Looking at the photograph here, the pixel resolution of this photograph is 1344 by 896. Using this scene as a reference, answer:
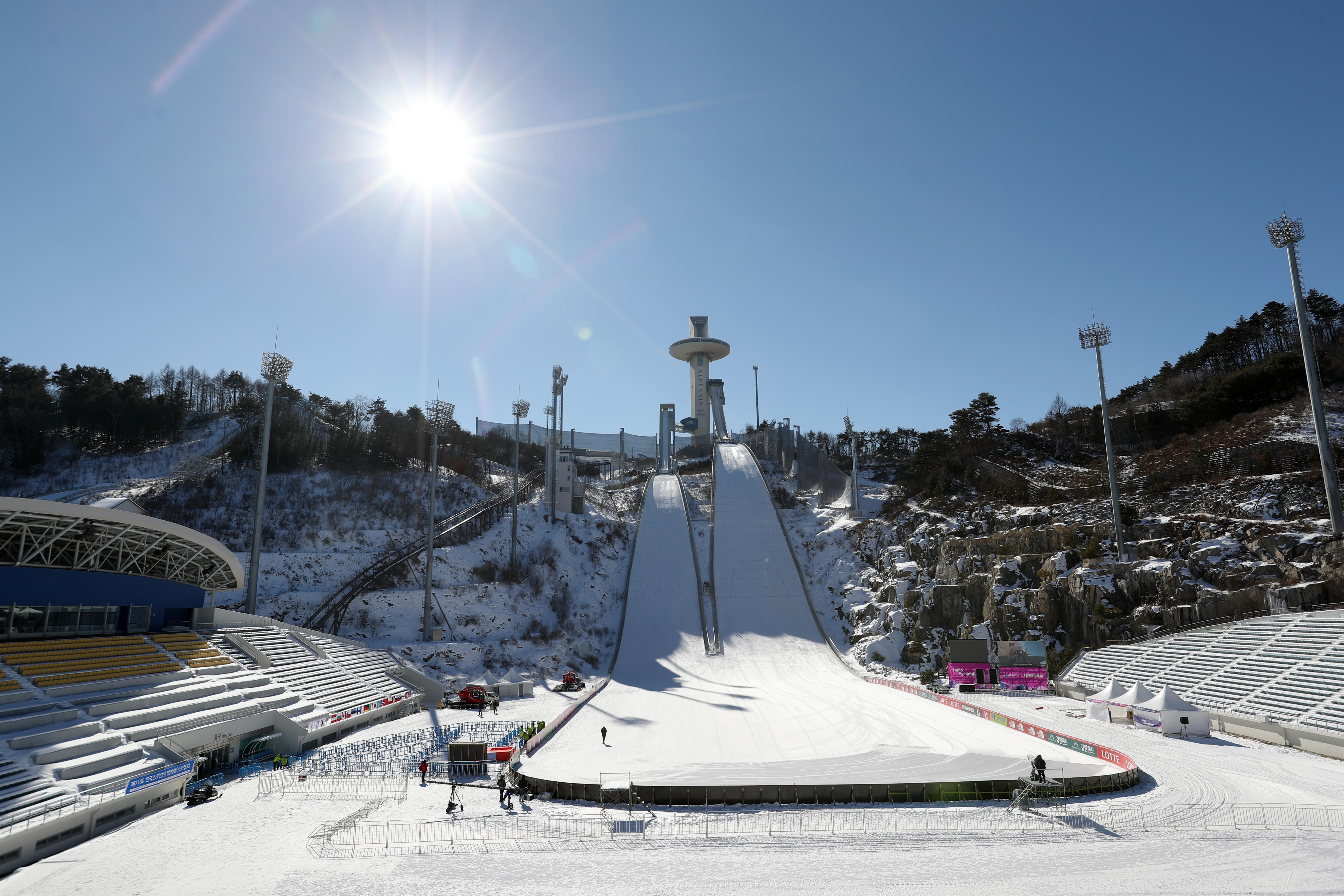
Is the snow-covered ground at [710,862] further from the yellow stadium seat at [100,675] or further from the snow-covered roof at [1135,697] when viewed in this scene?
the snow-covered roof at [1135,697]

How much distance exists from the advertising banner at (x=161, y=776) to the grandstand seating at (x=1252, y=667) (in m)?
22.8

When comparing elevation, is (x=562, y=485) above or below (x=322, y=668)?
above

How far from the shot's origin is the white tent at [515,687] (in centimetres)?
2266

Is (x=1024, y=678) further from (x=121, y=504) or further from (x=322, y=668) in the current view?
(x=121, y=504)

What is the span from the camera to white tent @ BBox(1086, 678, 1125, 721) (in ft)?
60.3

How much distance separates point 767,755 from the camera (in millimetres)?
14383

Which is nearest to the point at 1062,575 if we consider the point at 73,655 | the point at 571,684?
the point at 571,684

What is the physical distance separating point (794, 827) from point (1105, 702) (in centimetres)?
1292

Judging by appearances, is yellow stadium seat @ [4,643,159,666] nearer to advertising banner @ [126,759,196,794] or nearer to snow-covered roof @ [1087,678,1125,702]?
advertising banner @ [126,759,196,794]

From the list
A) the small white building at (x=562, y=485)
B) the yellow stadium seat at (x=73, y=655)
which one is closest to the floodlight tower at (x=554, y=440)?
the small white building at (x=562, y=485)

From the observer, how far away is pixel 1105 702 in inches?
727

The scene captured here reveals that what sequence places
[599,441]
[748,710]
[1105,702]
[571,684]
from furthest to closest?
[599,441] → [571,684] → [748,710] → [1105,702]

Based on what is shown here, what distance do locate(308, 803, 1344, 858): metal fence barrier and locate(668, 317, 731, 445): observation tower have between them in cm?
5627

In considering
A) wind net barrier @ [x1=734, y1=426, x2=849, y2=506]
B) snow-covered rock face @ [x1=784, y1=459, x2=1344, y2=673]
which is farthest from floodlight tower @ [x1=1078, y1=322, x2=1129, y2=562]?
wind net barrier @ [x1=734, y1=426, x2=849, y2=506]
